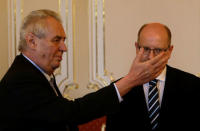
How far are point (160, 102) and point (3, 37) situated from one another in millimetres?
2259

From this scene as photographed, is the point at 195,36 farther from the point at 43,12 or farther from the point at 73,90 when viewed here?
the point at 43,12

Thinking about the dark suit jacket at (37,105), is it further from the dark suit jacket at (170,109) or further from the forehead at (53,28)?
the dark suit jacket at (170,109)

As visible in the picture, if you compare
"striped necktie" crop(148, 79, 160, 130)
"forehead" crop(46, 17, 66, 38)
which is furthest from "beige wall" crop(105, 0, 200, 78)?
"forehead" crop(46, 17, 66, 38)

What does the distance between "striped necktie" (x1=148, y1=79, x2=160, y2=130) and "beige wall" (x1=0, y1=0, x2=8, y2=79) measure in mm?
2113

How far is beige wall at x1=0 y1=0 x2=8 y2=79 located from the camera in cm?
370

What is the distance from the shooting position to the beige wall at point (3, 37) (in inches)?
146

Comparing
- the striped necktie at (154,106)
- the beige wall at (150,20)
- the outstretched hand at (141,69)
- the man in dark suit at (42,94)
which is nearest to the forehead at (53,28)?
the man in dark suit at (42,94)

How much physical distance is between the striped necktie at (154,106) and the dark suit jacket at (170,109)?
0.03m

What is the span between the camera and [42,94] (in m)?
1.57

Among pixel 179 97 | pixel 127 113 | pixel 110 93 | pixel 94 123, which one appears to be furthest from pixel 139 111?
pixel 94 123

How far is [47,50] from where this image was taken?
175cm

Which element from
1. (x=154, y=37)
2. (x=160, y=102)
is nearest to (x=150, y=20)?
(x=154, y=37)

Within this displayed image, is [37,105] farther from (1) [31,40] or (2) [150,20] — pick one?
(2) [150,20]

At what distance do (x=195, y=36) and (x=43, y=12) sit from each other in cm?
217
